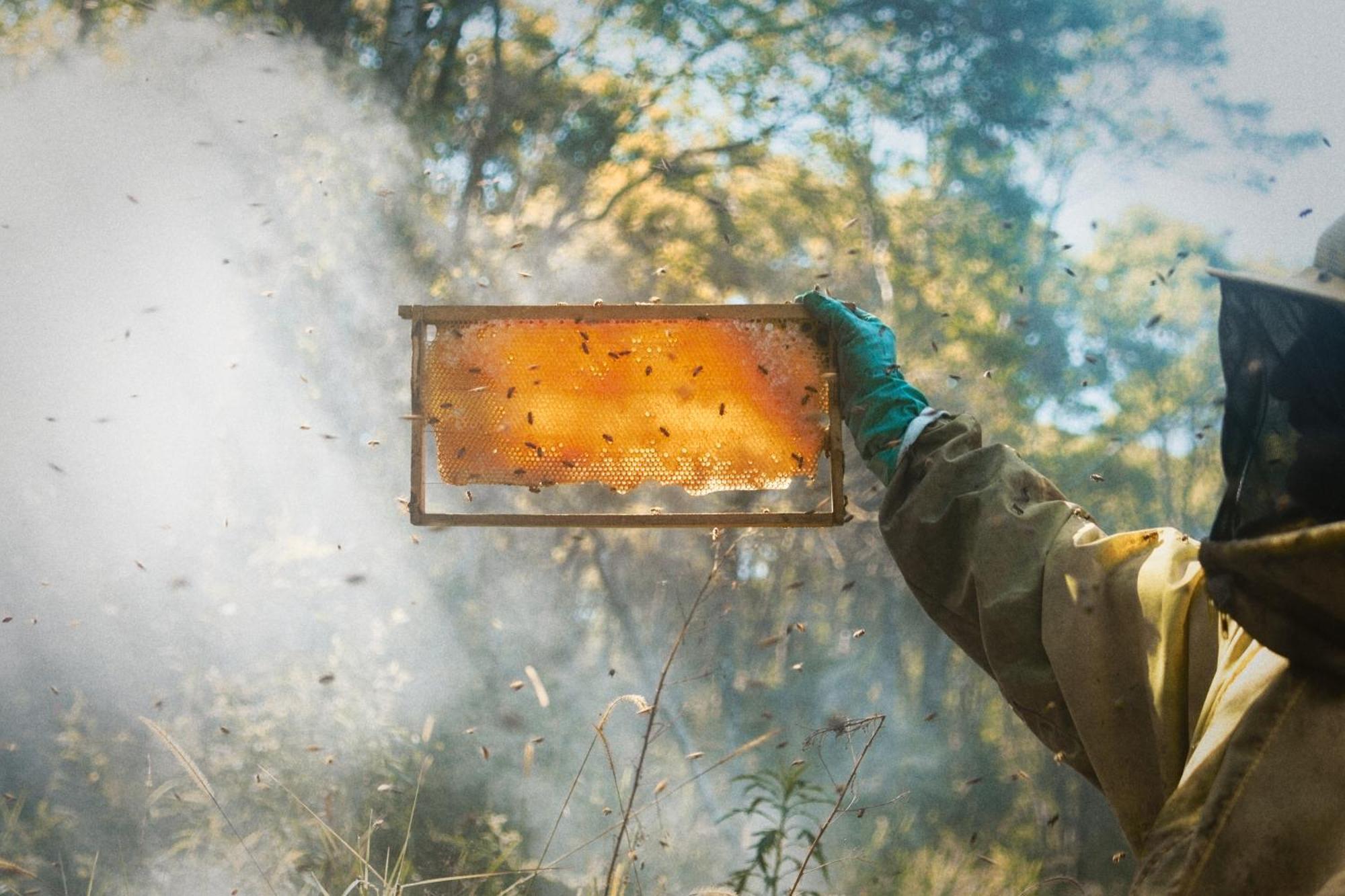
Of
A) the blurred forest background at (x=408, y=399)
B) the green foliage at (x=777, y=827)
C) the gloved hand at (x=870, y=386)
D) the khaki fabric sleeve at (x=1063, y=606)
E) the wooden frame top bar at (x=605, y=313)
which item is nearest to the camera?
the khaki fabric sleeve at (x=1063, y=606)

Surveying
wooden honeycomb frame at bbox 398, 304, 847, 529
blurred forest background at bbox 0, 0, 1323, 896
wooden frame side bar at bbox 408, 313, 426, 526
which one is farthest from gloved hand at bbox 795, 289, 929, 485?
blurred forest background at bbox 0, 0, 1323, 896

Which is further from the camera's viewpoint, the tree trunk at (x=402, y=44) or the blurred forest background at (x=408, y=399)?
the tree trunk at (x=402, y=44)

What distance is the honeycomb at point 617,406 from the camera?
2.44 metres

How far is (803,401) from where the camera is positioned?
7.91ft

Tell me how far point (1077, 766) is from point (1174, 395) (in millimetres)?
7762

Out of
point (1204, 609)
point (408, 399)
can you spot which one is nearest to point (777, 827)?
point (408, 399)

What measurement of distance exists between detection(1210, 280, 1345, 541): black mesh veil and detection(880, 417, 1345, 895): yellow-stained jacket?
0.18 metres

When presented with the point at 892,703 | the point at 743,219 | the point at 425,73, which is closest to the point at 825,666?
the point at 892,703

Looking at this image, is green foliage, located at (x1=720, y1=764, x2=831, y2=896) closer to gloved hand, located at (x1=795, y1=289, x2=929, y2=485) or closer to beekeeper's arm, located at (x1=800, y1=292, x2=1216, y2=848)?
gloved hand, located at (x1=795, y1=289, x2=929, y2=485)

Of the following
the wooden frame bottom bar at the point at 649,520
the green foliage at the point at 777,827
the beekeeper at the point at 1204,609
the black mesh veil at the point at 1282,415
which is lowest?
the green foliage at the point at 777,827

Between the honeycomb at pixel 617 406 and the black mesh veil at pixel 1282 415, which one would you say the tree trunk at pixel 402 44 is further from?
the black mesh veil at pixel 1282 415

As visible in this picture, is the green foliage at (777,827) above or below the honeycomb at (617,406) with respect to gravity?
below

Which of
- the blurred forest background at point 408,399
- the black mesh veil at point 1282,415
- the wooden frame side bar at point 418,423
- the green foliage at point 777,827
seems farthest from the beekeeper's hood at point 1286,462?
the blurred forest background at point 408,399

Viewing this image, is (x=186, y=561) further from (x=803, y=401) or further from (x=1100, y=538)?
(x=1100, y=538)
